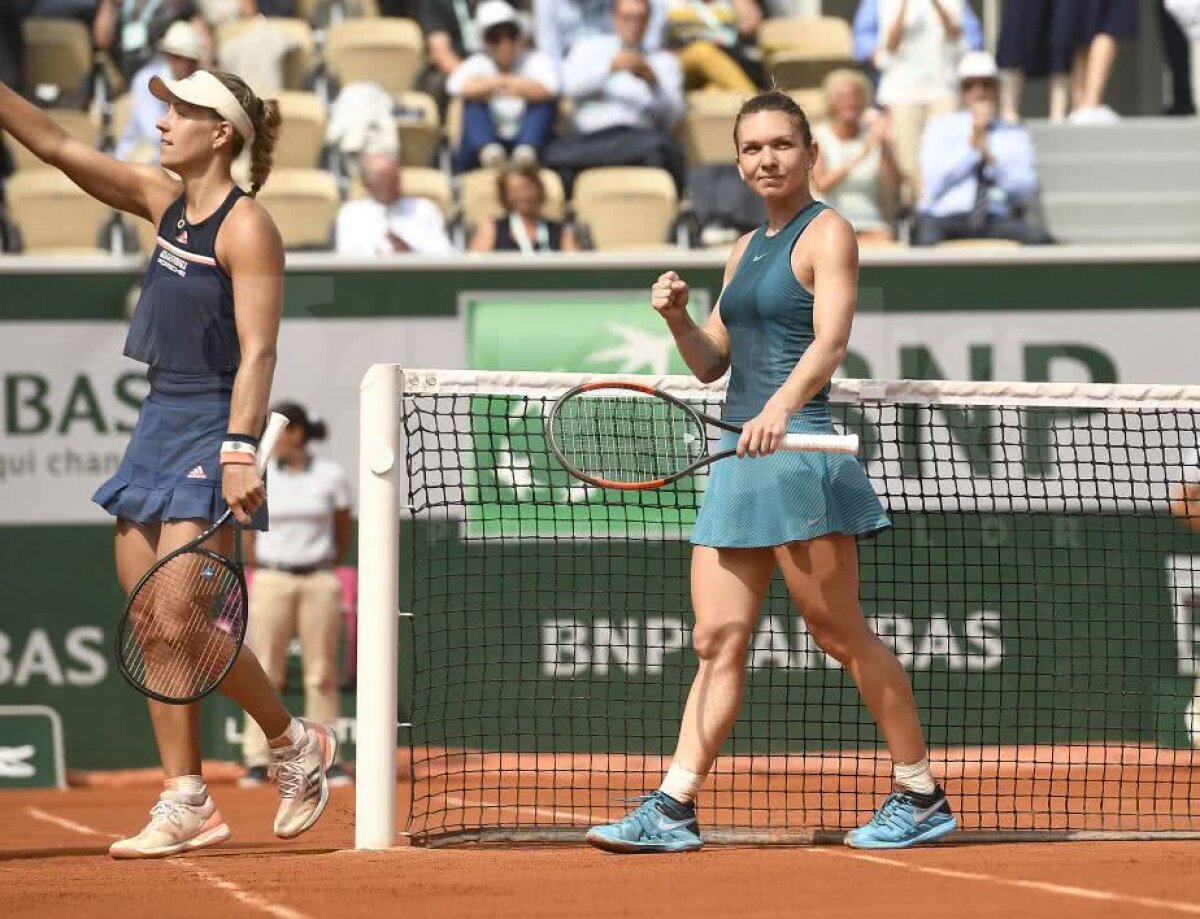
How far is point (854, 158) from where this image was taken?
1140cm

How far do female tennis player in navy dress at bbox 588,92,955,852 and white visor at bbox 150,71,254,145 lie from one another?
1.28m

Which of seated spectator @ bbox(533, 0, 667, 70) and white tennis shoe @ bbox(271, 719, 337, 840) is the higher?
seated spectator @ bbox(533, 0, 667, 70)

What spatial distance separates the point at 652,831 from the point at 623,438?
1.18 m

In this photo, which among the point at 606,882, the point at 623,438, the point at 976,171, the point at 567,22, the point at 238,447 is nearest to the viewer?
the point at 606,882

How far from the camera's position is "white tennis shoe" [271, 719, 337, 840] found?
5.87m

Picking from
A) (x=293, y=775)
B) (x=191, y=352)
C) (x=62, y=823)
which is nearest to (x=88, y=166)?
(x=191, y=352)

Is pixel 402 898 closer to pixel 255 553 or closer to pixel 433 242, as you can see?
pixel 255 553

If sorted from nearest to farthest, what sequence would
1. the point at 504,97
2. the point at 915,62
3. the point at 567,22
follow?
the point at 504,97 < the point at 915,62 < the point at 567,22

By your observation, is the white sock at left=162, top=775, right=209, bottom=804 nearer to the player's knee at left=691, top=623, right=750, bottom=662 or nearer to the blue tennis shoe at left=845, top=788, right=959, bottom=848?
the player's knee at left=691, top=623, right=750, bottom=662

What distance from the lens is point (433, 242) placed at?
11.1 m

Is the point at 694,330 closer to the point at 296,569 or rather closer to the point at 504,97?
the point at 296,569

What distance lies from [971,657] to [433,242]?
11.7ft

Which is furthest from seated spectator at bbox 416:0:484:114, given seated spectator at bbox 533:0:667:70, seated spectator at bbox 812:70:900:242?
seated spectator at bbox 812:70:900:242

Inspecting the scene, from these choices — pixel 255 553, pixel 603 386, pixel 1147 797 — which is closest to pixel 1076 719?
pixel 1147 797
